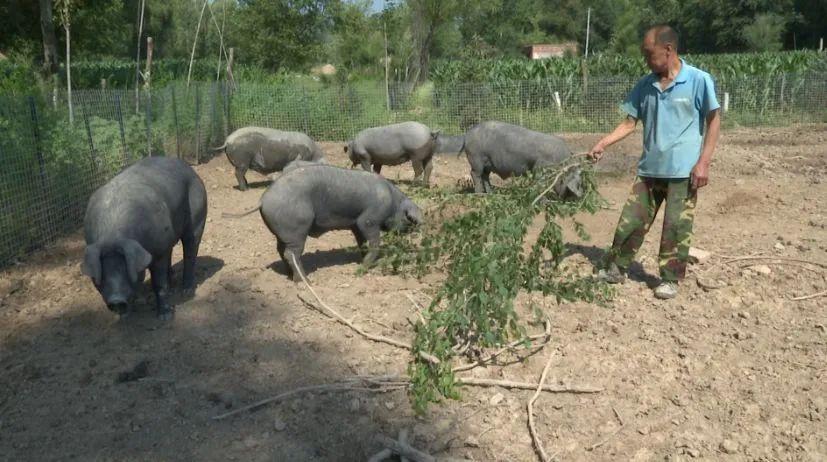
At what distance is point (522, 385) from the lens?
4113mm

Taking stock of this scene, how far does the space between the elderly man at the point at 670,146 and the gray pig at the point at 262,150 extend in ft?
20.9

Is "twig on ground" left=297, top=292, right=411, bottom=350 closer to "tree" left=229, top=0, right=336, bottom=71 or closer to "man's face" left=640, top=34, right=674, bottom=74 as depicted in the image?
"man's face" left=640, top=34, right=674, bottom=74

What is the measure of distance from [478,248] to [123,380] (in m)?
2.24

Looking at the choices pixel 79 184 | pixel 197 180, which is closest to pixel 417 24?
pixel 79 184

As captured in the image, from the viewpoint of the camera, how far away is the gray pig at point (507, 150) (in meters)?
8.50

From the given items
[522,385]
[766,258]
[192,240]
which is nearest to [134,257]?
[192,240]

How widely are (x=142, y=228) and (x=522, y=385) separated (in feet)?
8.94

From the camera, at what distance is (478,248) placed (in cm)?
433

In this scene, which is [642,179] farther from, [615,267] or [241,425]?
[241,425]

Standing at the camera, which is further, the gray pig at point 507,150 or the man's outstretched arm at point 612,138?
the gray pig at point 507,150

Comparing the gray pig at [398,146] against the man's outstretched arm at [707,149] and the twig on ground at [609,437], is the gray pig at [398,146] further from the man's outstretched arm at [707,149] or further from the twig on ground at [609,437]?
the twig on ground at [609,437]

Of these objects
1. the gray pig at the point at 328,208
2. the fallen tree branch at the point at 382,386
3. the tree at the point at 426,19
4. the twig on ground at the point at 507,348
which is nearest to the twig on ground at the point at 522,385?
the fallen tree branch at the point at 382,386

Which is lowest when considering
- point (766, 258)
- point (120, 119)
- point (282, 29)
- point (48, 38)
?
point (766, 258)

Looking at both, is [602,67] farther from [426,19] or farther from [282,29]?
[282,29]
